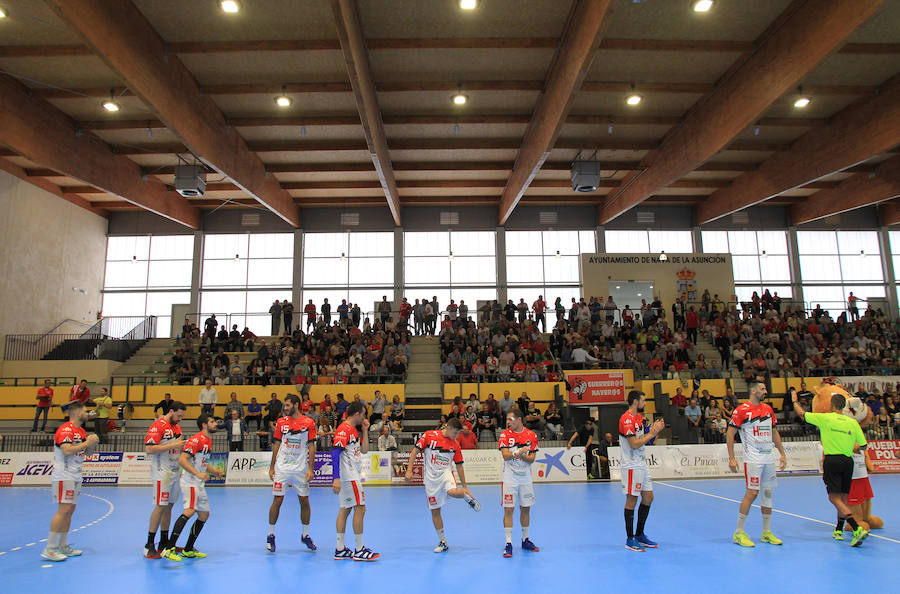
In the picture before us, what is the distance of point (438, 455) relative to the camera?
337 inches

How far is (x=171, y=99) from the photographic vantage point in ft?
55.6

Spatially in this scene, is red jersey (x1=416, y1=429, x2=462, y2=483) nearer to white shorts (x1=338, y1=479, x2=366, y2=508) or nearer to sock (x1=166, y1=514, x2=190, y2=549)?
white shorts (x1=338, y1=479, x2=366, y2=508)

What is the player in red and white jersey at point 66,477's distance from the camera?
8.20 metres

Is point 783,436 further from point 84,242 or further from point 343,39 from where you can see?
point 84,242

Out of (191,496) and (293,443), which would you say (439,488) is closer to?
(293,443)

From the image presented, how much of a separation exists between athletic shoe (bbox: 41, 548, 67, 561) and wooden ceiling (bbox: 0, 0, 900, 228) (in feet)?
35.3

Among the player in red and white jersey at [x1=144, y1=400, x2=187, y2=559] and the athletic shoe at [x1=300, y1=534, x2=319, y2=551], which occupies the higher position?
the player in red and white jersey at [x1=144, y1=400, x2=187, y2=559]

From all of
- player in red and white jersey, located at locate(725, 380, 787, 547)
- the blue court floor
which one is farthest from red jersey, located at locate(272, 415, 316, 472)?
player in red and white jersey, located at locate(725, 380, 787, 547)

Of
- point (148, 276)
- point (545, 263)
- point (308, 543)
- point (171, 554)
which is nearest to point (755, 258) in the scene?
point (545, 263)

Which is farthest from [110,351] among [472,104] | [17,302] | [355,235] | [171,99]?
[472,104]

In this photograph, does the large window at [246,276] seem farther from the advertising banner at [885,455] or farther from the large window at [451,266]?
the advertising banner at [885,455]

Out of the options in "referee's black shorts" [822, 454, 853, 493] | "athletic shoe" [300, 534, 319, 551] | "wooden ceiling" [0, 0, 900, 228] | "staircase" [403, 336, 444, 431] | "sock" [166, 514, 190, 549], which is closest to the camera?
"sock" [166, 514, 190, 549]

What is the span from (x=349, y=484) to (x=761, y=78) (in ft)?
52.9

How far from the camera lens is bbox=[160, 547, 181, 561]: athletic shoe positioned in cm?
798
